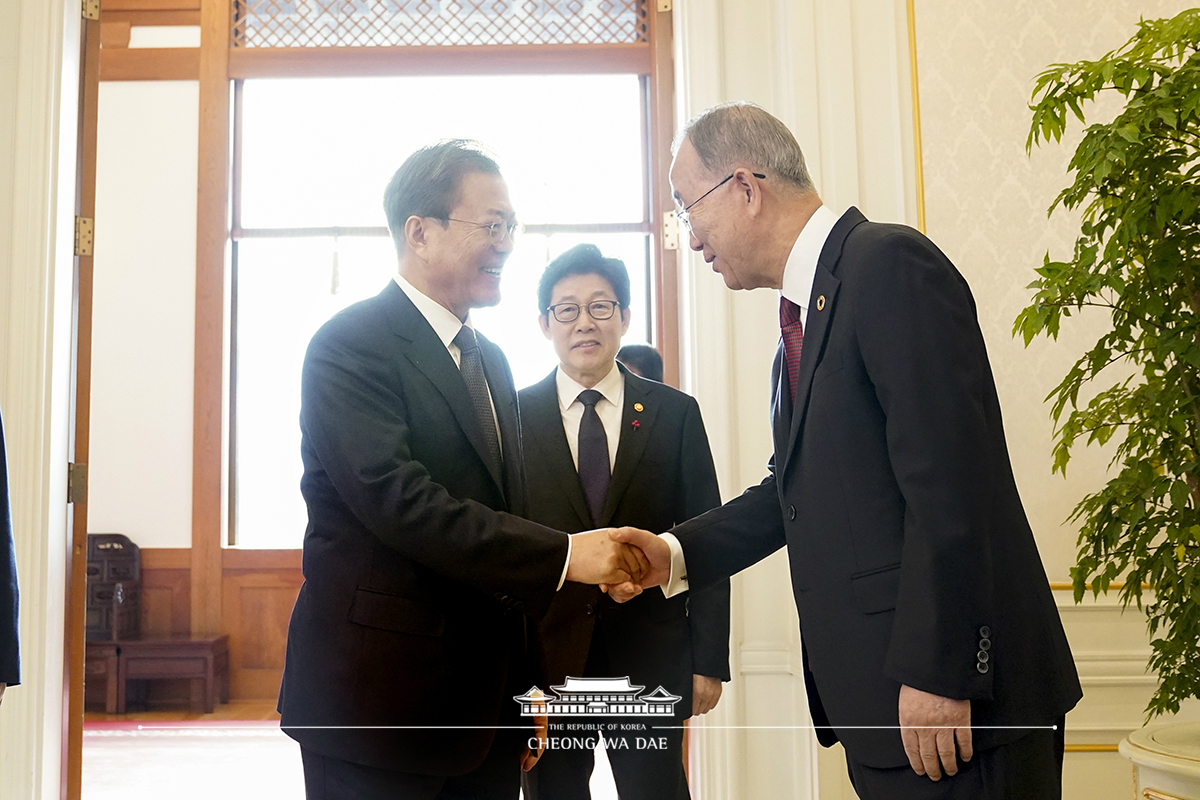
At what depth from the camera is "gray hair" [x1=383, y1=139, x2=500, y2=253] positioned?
1793mm

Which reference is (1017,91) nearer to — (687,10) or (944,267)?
(687,10)

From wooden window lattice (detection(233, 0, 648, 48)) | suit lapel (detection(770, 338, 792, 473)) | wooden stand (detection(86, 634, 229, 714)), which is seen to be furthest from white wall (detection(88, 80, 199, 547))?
suit lapel (detection(770, 338, 792, 473))

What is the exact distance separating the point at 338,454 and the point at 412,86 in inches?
180

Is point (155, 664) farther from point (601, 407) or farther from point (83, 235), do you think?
point (601, 407)

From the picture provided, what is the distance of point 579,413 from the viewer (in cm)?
223

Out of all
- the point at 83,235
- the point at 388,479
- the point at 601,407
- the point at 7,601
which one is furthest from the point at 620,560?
the point at 83,235

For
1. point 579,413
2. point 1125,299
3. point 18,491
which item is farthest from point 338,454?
point 18,491

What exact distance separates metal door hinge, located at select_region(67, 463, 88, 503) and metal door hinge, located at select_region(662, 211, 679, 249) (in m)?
1.99

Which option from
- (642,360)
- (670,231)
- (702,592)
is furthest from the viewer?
(670,231)

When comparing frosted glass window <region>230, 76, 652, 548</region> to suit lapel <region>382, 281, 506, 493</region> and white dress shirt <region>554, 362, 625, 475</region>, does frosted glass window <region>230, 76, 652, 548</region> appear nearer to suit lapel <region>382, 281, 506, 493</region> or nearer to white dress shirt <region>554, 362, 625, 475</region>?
white dress shirt <region>554, 362, 625, 475</region>

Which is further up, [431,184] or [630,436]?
[431,184]

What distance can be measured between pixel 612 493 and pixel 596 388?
0.87 ft

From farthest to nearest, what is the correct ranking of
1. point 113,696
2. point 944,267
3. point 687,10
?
1. point 113,696
2. point 687,10
3. point 944,267

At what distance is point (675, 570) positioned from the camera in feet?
6.66
